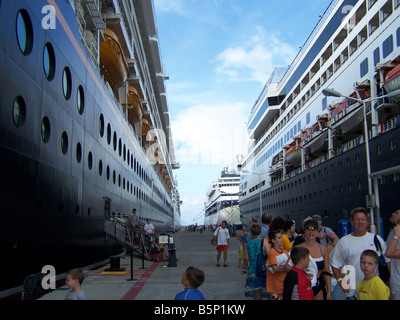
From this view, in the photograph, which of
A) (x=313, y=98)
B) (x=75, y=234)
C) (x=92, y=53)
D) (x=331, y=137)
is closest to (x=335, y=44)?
(x=313, y=98)

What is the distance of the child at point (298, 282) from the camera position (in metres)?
4.25

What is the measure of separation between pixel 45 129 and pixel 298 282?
700 centimetres

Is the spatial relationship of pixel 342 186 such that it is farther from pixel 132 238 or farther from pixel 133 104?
pixel 132 238

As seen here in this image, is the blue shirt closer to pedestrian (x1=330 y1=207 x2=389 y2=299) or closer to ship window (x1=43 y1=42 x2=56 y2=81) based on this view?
pedestrian (x1=330 y1=207 x2=389 y2=299)

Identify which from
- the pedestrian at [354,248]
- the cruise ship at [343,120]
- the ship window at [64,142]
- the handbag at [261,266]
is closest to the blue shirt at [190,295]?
the pedestrian at [354,248]

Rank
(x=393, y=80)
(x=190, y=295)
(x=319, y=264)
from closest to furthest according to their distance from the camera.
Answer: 1. (x=190, y=295)
2. (x=319, y=264)
3. (x=393, y=80)

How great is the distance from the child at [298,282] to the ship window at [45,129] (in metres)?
6.64

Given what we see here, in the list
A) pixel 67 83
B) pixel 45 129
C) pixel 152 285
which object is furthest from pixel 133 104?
pixel 152 285

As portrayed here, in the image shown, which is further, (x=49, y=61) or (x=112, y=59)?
(x=112, y=59)

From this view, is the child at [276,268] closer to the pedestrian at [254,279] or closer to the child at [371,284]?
the pedestrian at [254,279]

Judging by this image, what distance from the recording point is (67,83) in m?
11.1

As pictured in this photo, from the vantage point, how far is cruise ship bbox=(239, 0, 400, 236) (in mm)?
20969

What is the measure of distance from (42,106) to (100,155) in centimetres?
589

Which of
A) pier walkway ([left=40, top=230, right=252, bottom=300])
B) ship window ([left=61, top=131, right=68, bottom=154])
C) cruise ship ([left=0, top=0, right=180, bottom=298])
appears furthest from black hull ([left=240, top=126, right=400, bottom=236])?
ship window ([left=61, top=131, right=68, bottom=154])
